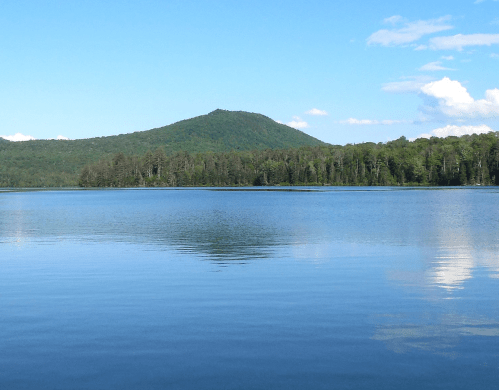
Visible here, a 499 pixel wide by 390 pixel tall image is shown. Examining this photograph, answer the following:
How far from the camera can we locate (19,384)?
338 inches

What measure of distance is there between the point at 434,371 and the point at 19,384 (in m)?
6.97

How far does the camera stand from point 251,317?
12.7 metres

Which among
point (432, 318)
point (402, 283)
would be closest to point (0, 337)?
point (432, 318)

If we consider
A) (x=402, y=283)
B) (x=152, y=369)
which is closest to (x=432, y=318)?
(x=402, y=283)

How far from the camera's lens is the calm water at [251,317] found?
8969 millimetres

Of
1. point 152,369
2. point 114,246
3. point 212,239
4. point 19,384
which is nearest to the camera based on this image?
point 19,384

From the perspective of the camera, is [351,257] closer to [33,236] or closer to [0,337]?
[0,337]

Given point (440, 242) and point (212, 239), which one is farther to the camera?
point (212, 239)

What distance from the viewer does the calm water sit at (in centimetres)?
897

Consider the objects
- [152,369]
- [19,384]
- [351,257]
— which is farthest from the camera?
[351,257]

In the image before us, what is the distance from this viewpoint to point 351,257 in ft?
77.5

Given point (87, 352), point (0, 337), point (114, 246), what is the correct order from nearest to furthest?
point (87, 352), point (0, 337), point (114, 246)

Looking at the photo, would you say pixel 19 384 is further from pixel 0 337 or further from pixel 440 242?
pixel 440 242

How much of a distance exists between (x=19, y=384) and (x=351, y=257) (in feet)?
56.5
